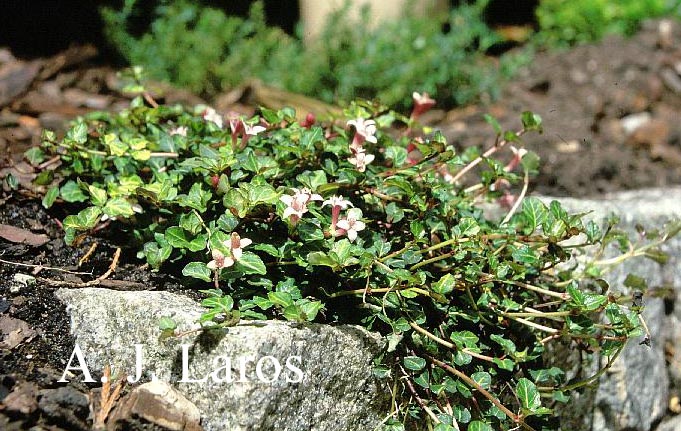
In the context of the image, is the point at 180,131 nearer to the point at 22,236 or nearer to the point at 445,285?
the point at 22,236

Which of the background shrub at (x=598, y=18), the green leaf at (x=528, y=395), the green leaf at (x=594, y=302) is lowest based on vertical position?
the background shrub at (x=598, y=18)

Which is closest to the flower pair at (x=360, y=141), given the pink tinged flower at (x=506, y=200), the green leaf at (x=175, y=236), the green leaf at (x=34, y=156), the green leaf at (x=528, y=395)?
the green leaf at (x=175, y=236)

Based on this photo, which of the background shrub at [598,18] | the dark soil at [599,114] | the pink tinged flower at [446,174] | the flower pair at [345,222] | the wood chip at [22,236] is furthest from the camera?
the background shrub at [598,18]

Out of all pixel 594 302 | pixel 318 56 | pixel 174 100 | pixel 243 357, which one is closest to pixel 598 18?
pixel 318 56

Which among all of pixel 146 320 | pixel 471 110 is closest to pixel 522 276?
pixel 146 320

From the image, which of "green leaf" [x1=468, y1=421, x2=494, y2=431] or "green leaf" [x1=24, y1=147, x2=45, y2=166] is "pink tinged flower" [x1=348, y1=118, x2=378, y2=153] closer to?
"green leaf" [x1=468, y1=421, x2=494, y2=431]

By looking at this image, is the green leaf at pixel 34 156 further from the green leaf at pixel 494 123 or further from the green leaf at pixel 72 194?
the green leaf at pixel 494 123
